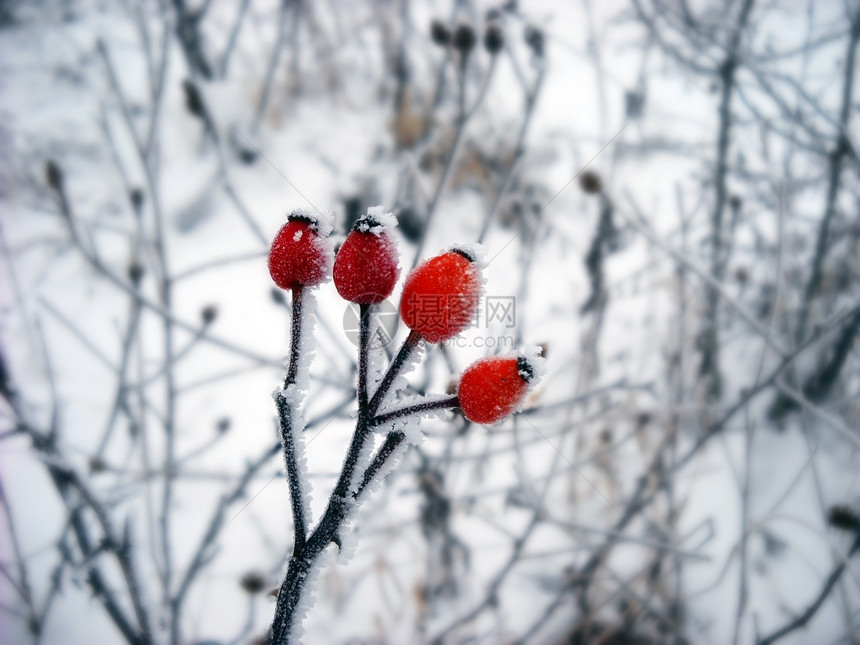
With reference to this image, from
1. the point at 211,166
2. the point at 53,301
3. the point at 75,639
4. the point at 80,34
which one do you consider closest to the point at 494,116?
the point at 211,166

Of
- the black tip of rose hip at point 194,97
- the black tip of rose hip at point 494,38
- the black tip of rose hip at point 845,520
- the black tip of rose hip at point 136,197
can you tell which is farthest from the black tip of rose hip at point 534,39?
the black tip of rose hip at point 845,520

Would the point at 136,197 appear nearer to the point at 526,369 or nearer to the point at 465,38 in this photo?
the point at 465,38

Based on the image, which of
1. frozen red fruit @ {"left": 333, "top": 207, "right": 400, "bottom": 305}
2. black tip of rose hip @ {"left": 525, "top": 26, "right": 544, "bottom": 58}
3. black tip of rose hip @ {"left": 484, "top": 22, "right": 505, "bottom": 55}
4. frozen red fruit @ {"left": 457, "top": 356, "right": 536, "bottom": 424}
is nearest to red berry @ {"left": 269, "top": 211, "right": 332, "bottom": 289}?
frozen red fruit @ {"left": 333, "top": 207, "right": 400, "bottom": 305}

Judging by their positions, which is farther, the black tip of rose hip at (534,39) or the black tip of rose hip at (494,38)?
the black tip of rose hip at (534,39)

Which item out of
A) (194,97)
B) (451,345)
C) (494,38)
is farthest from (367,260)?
(194,97)

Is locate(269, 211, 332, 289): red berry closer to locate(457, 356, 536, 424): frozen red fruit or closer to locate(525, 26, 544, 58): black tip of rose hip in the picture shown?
locate(457, 356, 536, 424): frozen red fruit

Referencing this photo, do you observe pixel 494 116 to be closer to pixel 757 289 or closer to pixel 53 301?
pixel 757 289

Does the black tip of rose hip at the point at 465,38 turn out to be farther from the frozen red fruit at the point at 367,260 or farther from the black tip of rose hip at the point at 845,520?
the black tip of rose hip at the point at 845,520
